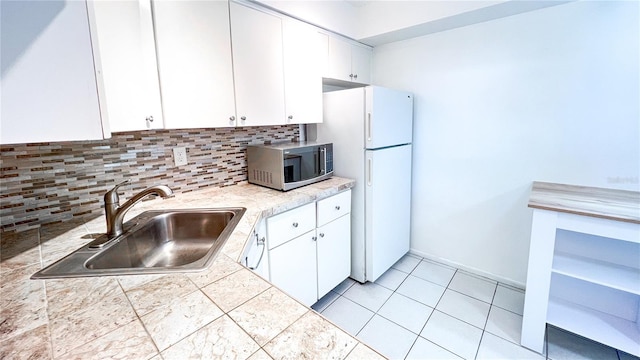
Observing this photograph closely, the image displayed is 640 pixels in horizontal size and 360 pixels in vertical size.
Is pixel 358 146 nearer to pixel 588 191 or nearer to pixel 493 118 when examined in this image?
pixel 493 118

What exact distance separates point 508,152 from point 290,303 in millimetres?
2167

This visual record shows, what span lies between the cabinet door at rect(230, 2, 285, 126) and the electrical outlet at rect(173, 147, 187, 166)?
0.42 meters

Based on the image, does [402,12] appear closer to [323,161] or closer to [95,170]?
[323,161]

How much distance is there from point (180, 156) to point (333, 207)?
1.07m

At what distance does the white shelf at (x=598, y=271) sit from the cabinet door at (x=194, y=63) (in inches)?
83.3

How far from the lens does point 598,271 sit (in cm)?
160

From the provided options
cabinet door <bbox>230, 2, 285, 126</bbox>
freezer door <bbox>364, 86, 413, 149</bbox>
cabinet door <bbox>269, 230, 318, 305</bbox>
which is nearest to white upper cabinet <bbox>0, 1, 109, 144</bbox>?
cabinet door <bbox>230, 2, 285, 126</bbox>

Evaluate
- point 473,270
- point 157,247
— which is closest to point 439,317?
point 473,270

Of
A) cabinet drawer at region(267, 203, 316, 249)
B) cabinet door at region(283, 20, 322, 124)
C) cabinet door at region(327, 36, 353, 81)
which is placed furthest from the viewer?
cabinet door at region(327, 36, 353, 81)

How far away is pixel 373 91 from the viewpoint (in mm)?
1986

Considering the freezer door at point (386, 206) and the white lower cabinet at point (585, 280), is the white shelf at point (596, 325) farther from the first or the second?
the freezer door at point (386, 206)

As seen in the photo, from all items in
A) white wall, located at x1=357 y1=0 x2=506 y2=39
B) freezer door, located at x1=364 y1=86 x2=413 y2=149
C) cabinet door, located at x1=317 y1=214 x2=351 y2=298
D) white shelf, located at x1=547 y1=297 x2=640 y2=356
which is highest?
white wall, located at x1=357 y1=0 x2=506 y2=39

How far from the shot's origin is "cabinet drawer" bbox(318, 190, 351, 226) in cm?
193

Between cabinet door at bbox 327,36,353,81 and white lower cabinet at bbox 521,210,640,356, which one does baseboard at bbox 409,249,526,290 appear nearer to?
white lower cabinet at bbox 521,210,640,356
